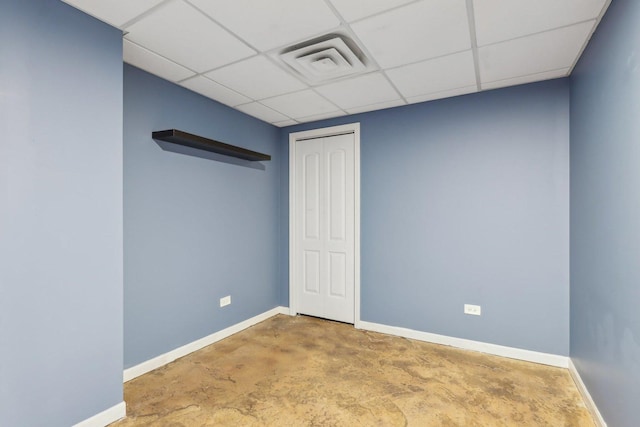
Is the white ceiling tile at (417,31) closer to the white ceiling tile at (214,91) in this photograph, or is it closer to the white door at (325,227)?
the white ceiling tile at (214,91)

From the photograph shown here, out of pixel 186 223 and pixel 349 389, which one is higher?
pixel 186 223

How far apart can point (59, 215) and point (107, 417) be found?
132cm

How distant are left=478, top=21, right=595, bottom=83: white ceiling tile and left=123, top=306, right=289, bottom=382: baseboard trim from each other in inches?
140

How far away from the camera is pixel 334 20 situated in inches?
75.9

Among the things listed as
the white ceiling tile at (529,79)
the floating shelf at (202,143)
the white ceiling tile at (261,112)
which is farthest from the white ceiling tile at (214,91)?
the white ceiling tile at (529,79)

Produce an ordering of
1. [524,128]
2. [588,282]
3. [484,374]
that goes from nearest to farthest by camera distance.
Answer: [588,282]
[484,374]
[524,128]

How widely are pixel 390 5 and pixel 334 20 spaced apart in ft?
1.14

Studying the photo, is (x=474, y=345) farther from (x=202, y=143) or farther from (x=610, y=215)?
(x=202, y=143)

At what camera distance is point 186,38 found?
213 cm

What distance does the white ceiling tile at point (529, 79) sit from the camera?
263 cm

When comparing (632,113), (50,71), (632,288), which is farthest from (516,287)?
(50,71)

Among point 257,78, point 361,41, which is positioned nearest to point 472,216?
point 361,41

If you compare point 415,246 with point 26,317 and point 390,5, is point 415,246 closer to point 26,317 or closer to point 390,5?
point 390,5

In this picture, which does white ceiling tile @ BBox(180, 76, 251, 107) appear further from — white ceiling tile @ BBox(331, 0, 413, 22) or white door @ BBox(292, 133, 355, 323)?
white ceiling tile @ BBox(331, 0, 413, 22)
